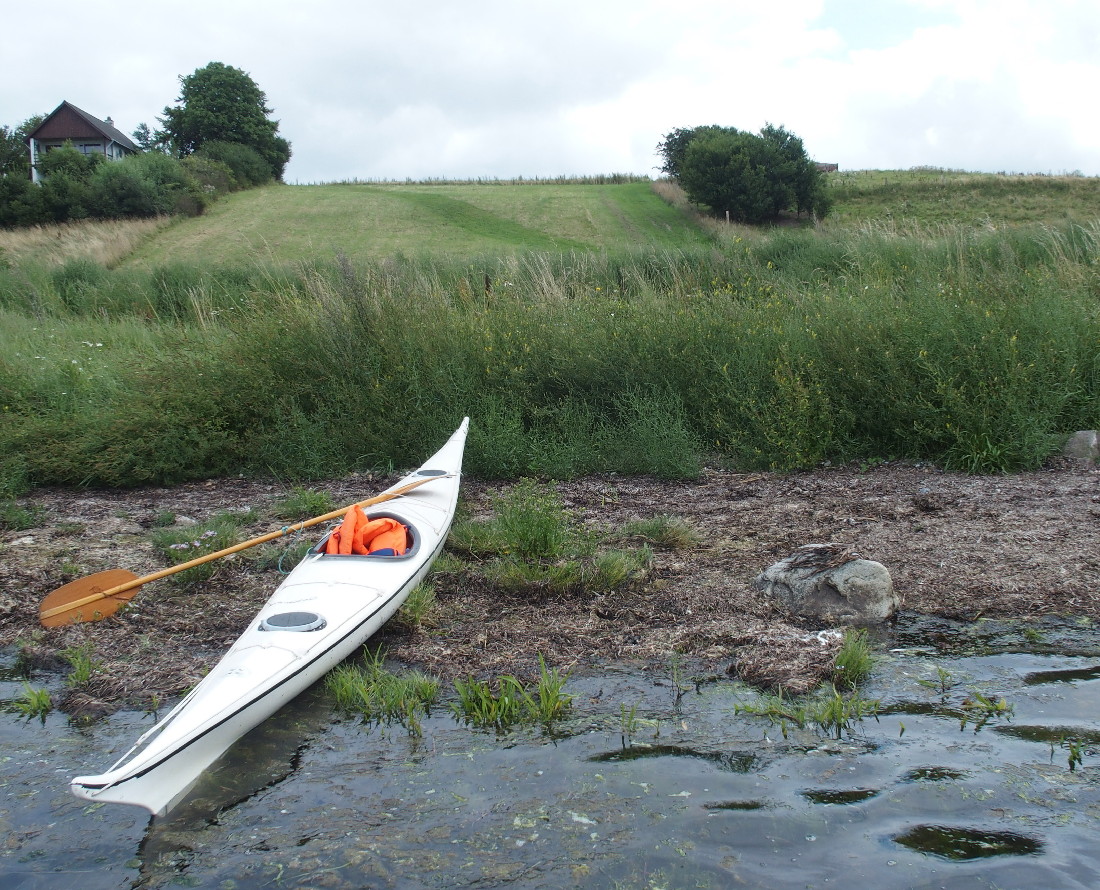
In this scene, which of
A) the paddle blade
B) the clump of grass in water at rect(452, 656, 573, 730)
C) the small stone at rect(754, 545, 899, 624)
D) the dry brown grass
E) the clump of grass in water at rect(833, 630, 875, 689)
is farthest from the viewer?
the dry brown grass

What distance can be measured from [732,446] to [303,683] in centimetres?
579

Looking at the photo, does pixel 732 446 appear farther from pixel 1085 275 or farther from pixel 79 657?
pixel 79 657

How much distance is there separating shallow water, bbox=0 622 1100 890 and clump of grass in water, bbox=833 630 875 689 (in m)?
0.10

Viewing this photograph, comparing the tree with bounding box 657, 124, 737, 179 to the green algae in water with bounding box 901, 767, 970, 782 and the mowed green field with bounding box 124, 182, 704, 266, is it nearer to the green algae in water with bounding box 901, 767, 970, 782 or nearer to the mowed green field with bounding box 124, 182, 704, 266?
the mowed green field with bounding box 124, 182, 704, 266

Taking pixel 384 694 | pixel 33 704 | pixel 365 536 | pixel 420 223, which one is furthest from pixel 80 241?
pixel 384 694

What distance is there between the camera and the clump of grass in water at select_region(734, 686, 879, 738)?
377 cm

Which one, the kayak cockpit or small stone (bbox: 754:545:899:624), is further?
the kayak cockpit

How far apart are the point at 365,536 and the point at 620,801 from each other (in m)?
2.78

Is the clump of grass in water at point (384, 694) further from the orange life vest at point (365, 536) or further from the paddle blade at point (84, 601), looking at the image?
the paddle blade at point (84, 601)

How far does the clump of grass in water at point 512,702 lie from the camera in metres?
3.94

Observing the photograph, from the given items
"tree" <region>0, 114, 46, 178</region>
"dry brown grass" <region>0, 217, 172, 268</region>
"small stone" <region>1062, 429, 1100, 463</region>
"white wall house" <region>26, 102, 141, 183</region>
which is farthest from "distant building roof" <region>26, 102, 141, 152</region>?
"small stone" <region>1062, 429, 1100, 463</region>

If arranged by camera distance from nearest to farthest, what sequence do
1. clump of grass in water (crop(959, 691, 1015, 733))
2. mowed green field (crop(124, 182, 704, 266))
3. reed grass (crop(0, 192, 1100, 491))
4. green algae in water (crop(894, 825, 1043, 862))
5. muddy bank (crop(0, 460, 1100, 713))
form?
green algae in water (crop(894, 825, 1043, 862)), clump of grass in water (crop(959, 691, 1015, 733)), muddy bank (crop(0, 460, 1100, 713)), reed grass (crop(0, 192, 1100, 491)), mowed green field (crop(124, 182, 704, 266))

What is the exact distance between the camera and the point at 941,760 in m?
3.47

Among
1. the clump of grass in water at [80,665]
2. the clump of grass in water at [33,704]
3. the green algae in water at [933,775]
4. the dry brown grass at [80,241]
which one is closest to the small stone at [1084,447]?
the green algae in water at [933,775]
